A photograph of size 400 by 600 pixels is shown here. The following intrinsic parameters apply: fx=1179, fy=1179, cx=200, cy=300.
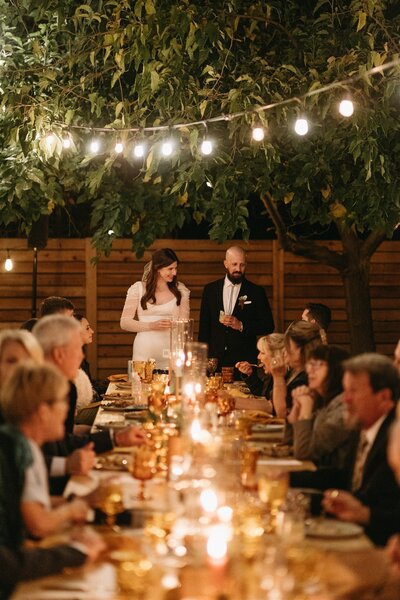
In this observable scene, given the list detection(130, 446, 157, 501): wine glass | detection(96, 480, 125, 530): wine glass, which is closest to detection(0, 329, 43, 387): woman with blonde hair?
detection(130, 446, 157, 501): wine glass

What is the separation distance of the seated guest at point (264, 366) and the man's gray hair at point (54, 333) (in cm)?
193

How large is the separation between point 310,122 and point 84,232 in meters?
4.61

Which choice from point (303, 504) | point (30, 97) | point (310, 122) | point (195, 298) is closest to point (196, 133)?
point (310, 122)

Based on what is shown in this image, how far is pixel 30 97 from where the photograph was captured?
27.4 feet

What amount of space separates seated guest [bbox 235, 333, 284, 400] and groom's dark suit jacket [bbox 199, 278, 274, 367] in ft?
0.70

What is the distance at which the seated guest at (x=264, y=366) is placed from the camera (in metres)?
6.35

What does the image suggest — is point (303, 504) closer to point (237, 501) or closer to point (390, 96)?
point (237, 501)

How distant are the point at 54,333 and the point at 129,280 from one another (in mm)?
6219

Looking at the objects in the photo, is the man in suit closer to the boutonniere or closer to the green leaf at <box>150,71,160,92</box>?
the boutonniere

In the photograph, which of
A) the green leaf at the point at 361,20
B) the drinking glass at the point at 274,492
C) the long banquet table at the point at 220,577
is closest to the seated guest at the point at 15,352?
the long banquet table at the point at 220,577


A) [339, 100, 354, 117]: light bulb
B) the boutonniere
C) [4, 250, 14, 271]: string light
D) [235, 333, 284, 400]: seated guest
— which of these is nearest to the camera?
[235, 333, 284, 400]: seated guest

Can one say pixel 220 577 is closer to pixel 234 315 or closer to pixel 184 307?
pixel 184 307

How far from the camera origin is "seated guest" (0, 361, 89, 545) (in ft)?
10.6

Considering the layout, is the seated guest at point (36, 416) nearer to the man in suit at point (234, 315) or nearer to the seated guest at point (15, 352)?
the seated guest at point (15, 352)
